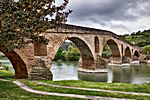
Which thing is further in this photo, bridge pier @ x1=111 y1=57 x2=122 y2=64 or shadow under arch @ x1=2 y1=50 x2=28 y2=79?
bridge pier @ x1=111 y1=57 x2=122 y2=64

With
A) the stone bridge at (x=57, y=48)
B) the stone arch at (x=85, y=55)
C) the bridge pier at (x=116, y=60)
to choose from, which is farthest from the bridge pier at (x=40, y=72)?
Result: the bridge pier at (x=116, y=60)

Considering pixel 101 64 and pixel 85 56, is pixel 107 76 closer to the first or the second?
pixel 101 64

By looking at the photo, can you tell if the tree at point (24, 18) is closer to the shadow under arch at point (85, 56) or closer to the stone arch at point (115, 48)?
the shadow under arch at point (85, 56)

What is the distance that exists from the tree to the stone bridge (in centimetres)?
1323

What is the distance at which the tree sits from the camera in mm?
12047

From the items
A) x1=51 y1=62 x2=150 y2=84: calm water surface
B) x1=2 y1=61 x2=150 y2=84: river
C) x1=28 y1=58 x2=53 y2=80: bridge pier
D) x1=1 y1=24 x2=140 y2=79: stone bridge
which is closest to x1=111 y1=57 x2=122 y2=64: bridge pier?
x1=1 y1=24 x2=140 y2=79: stone bridge

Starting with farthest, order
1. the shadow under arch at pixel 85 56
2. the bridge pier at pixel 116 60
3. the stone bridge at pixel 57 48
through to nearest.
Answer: the bridge pier at pixel 116 60 → the shadow under arch at pixel 85 56 → the stone bridge at pixel 57 48

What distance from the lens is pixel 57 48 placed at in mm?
32562

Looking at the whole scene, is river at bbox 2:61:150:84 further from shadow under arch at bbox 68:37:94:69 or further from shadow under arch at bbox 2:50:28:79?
shadow under arch at bbox 2:50:28:79

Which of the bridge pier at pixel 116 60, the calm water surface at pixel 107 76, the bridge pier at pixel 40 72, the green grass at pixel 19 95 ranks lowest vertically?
the calm water surface at pixel 107 76

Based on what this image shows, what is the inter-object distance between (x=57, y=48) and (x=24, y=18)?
20.1 m

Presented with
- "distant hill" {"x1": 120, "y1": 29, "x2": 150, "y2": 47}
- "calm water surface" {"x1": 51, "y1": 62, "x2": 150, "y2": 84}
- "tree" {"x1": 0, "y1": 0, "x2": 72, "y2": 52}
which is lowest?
"calm water surface" {"x1": 51, "y1": 62, "x2": 150, "y2": 84}

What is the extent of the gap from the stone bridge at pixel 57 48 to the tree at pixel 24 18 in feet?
43.4

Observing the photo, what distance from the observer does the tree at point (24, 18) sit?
12047 mm
